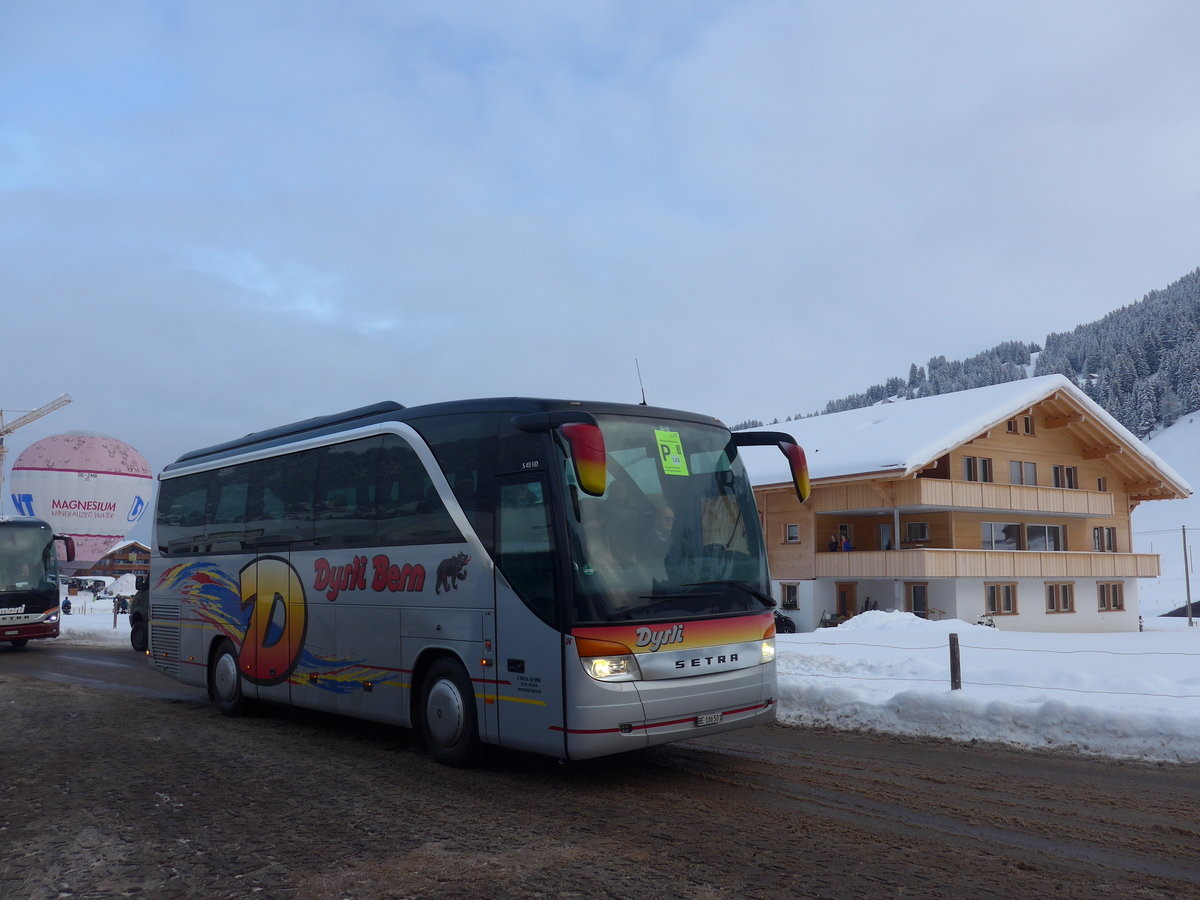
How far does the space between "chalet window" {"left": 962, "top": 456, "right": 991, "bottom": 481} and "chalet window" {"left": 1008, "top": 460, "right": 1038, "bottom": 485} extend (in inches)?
59.6

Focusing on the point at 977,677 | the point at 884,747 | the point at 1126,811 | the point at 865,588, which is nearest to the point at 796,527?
the point at 865,588

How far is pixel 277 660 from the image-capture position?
11453 millimetres

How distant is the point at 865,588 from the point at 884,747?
94.6ft

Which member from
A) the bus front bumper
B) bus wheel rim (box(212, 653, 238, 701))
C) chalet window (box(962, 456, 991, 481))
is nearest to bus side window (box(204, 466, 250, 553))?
bus wheel rim (box(212, 653, 238, 701))

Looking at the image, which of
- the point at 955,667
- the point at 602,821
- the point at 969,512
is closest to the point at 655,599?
the point at 602,821

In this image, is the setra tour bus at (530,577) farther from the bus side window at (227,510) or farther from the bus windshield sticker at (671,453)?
the bus side window at (227,510)

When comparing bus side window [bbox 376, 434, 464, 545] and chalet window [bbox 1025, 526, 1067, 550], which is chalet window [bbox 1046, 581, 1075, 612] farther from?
bus side window [bbox 376, 434, 464, 545]

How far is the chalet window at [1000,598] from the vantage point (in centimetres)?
3722

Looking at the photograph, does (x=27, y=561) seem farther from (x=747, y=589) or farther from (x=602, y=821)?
(x=602, y=821)

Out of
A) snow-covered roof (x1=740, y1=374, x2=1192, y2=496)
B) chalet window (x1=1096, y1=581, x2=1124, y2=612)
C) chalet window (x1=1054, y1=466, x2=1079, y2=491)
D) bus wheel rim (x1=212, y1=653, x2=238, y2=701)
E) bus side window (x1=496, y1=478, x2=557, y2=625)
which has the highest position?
snow-covered roof (x1=740, y1=374, x2=1192, y2=496)

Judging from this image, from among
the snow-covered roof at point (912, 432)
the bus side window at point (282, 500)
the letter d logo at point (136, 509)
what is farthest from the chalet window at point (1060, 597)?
the letter d logo at point (136, 509)

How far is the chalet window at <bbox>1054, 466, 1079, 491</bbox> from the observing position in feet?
140

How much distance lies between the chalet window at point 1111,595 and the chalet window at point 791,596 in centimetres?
1538

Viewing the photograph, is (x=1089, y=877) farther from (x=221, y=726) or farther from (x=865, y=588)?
(x=865, y=588)
